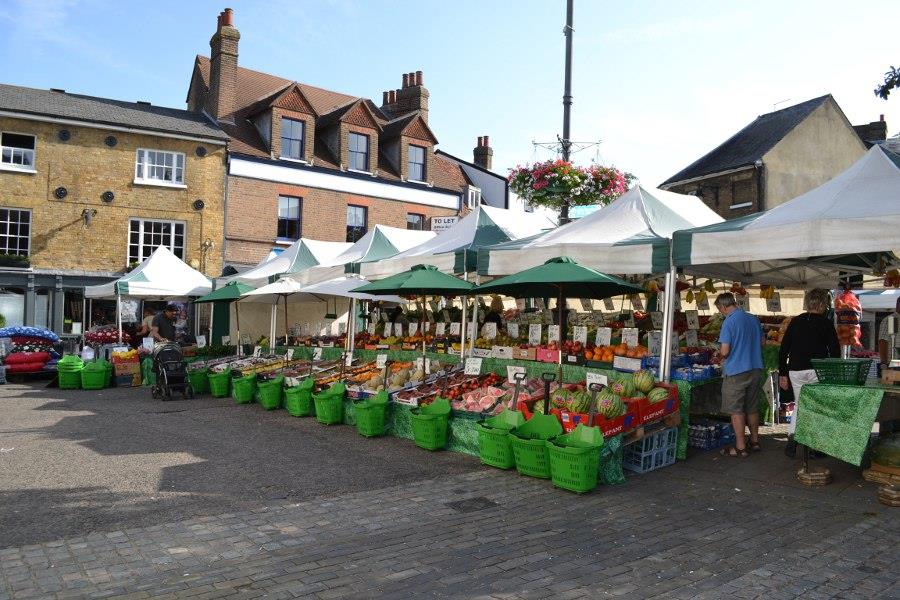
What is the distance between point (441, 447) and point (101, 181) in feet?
60.8

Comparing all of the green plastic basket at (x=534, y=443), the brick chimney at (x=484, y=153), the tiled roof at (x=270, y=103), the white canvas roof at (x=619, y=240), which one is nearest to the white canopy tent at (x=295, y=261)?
the white canvas roof at (x=619, y=240)

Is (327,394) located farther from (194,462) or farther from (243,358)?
(243,358)

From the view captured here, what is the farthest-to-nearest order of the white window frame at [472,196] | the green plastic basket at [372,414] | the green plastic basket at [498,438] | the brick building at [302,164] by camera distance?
the white window frame at [472,196] → the brick building at [302,164] → the green plastic basket at [372,414] → the green plastic basket at [498,438]

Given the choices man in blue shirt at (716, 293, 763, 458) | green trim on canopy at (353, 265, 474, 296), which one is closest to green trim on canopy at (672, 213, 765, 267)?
man in blue shirt at (716, 293, 763, 458)

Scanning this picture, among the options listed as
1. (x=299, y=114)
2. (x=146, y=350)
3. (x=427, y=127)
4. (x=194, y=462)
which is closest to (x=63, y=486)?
(x=194, y=462)

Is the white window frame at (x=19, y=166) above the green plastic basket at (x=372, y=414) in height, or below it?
above

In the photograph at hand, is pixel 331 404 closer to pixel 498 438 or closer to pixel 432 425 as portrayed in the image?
pixel 432 425

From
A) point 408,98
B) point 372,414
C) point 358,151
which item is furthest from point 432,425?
point 408,98

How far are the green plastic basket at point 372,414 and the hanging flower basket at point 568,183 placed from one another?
405cm

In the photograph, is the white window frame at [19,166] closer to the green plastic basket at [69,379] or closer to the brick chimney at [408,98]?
the green plastic basket at [69,379]

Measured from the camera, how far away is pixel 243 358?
14.7m

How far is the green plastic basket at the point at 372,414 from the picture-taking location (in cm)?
891

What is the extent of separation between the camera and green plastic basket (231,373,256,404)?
12477mm

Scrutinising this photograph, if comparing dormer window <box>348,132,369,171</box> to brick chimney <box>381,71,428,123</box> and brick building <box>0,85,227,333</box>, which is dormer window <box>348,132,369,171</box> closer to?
brick chimney <box>381,71,428,123</box>
